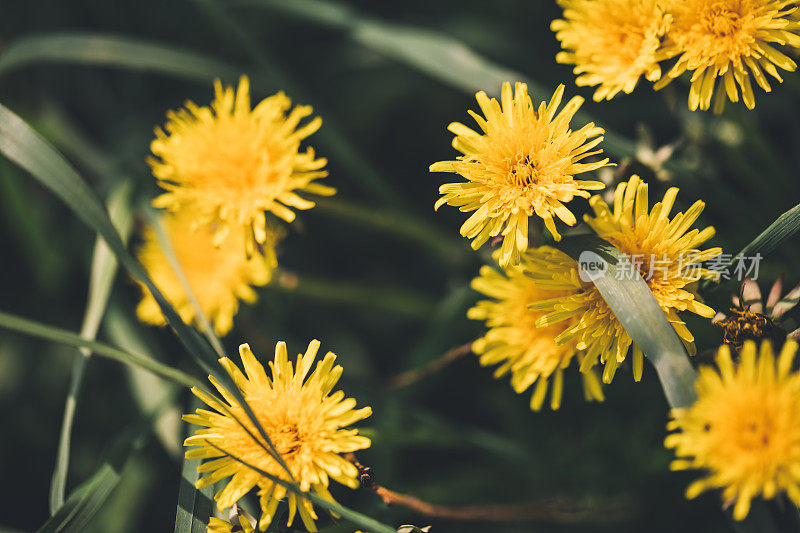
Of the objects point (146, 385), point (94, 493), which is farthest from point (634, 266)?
point (146, 385)

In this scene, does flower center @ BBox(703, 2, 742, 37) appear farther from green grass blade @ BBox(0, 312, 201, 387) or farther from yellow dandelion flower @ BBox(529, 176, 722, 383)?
green grass blade @ BBox(0, 312, 201, 387)

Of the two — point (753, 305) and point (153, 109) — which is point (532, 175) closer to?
point (753, 305)

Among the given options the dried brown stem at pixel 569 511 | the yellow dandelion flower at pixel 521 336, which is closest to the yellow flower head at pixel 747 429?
the yellow dandelion flower at pixel 521 336

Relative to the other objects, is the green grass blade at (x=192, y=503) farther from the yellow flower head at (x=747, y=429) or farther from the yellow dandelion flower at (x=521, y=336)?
the yellow flower head at (x=747, y=429)

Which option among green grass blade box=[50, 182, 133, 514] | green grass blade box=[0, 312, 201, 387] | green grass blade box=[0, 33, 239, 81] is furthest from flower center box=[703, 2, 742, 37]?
green grass blade box=[50, 182, 133, 514]

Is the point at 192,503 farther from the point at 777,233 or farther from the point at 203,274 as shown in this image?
the point at 777,233

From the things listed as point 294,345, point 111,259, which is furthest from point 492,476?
point 111,259
